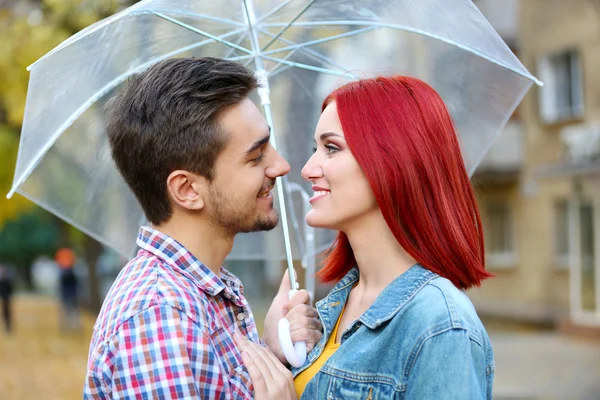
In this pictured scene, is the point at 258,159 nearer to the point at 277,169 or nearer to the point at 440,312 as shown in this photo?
the point at 277,169

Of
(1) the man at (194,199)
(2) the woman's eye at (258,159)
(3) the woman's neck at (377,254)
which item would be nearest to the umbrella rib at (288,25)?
(1) the man at (194,199)

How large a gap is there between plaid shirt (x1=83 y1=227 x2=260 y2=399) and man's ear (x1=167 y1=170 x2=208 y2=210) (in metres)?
0.13

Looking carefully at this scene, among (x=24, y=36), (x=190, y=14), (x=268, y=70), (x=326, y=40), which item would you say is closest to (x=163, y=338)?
(x=190, y=14)

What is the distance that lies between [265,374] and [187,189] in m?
0.62

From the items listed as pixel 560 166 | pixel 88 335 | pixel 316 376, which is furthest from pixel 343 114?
pixel 88 335

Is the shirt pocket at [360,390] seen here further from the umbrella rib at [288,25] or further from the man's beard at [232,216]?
the umbrella rib at [288,25]

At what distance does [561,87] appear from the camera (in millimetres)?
18750

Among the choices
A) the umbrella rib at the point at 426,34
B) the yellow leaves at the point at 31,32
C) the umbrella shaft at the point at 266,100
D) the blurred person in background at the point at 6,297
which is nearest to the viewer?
the umbrella shaft at the point at 266,100

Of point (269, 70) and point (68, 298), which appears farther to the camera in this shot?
point (68, 298)

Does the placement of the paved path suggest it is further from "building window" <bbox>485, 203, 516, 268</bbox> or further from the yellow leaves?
the yellow leaves

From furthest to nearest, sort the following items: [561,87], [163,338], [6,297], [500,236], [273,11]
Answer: [6,297]
[500,236]
[561,87]
[273,11]
[163,338]

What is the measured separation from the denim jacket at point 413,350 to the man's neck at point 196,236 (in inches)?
19.4

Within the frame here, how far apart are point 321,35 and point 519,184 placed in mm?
18135

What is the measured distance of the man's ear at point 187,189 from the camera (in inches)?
103
